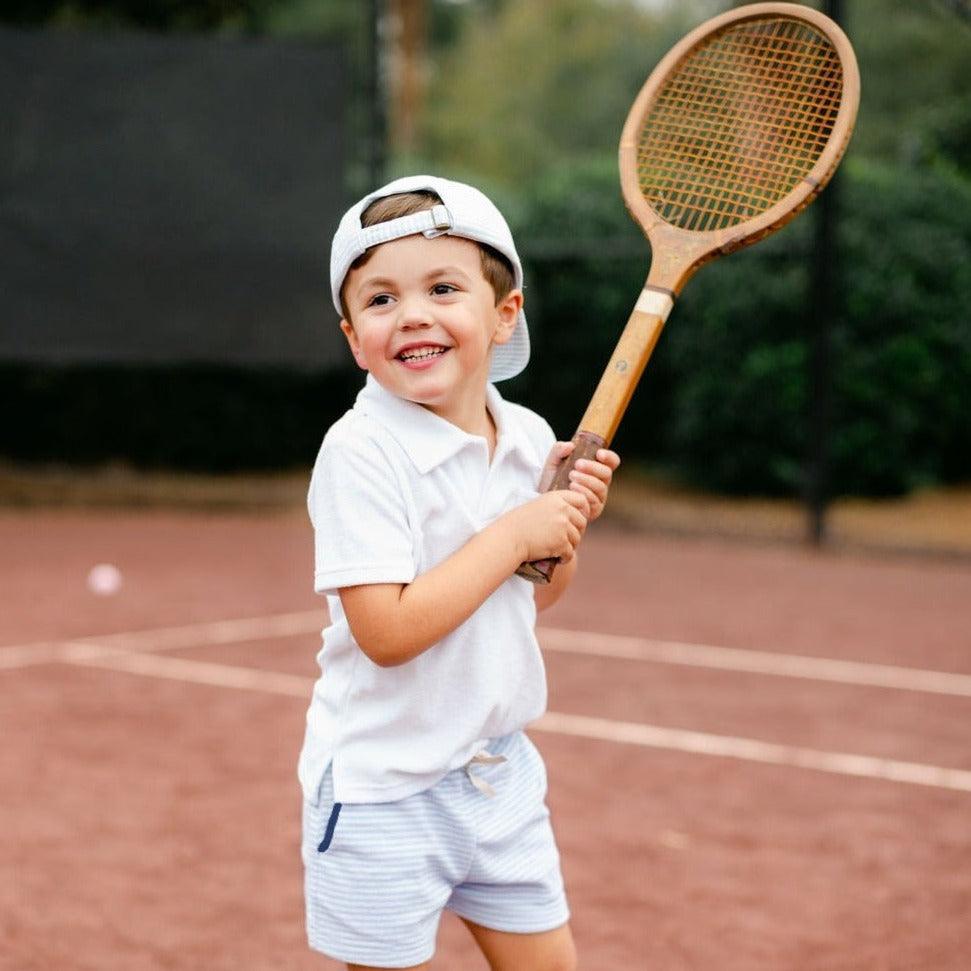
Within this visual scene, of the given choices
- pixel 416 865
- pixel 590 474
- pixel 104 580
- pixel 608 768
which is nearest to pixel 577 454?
pixel 590 474

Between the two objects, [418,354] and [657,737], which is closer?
[418,354]

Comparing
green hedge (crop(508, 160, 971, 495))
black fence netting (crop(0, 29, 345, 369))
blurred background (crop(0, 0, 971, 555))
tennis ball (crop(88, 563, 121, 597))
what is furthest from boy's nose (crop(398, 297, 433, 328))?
green hedge (crop(508, 160, 971, 495))

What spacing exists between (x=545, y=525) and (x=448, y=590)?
15 centimetres

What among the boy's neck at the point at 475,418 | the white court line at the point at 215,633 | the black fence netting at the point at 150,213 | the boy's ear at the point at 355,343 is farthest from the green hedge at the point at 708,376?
the boy's ear at the point at 355,343

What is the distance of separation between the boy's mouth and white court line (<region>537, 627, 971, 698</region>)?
387 cm

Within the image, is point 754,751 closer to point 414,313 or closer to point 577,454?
point 577,454

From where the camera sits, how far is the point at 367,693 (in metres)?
1.91

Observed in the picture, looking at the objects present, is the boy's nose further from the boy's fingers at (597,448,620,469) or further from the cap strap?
the boy's fingers at (597,448,620,469)

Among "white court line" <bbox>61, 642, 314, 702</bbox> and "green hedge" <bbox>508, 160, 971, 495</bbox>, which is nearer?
"white court line" <bbox>61, 642, 314, 702</bbox>

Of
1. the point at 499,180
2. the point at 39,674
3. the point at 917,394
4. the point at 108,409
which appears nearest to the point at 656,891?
the point at 39,674

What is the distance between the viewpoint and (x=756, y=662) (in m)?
5.76

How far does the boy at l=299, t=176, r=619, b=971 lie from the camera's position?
6.04 ft

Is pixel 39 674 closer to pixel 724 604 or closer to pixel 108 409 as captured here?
pixel 724 604

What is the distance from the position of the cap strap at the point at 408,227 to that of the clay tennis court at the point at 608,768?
1704 millimetres
